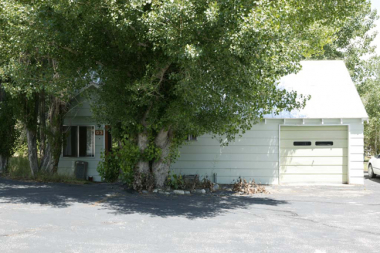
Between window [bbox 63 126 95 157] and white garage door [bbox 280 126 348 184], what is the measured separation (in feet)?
25.2

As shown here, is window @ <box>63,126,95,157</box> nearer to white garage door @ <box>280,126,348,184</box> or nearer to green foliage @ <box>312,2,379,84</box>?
white garage door @ <box>280,126,348,184</box>

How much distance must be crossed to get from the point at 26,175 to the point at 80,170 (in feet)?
6.97

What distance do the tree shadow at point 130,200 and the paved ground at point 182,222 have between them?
0.03 m

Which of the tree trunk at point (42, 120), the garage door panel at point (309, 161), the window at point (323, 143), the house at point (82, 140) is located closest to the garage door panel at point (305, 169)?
the garage door panel at point (309, 161)

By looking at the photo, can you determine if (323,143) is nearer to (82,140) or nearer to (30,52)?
(82,140)

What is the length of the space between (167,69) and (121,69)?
140 centimetres

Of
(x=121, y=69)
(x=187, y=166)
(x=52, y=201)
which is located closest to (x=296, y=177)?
(x=187, y=166)

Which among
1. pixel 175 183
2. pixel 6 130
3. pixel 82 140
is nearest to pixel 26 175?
pixel 6 130

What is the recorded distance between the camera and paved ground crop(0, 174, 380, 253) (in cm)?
664

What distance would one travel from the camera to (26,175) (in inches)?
617

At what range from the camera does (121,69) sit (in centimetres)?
1183

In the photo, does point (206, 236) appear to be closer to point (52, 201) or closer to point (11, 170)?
point (52, 201)

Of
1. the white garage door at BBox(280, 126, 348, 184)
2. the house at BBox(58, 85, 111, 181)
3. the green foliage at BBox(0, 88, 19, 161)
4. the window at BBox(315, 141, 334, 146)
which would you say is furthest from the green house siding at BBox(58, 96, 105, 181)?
the window at BBox(315, 141, 334, 146)

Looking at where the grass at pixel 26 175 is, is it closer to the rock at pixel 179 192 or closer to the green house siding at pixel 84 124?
the green house siding at pixel 84 124
